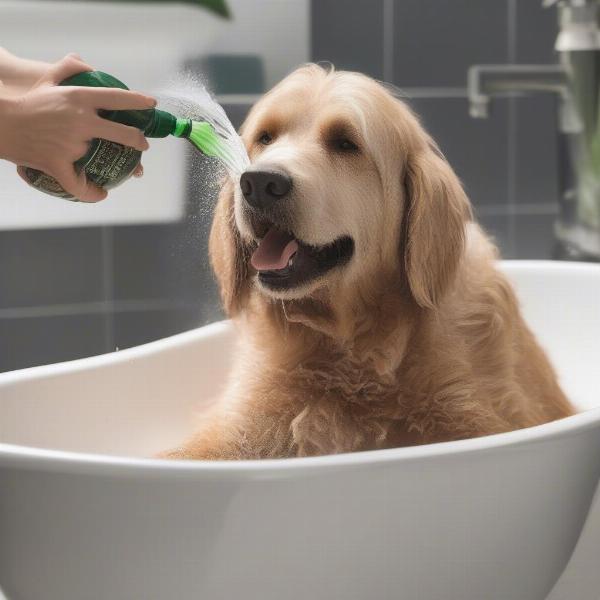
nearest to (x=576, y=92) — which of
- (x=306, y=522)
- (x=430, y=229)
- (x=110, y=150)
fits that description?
(x=430, y=229)

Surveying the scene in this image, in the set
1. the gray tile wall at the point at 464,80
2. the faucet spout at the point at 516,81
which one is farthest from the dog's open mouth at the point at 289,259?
the gray tile wall at the point at 464,80

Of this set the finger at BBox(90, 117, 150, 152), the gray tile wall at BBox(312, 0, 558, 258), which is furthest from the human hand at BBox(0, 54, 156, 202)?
the gray tile wall at BBox(312, 0, 558, 258)

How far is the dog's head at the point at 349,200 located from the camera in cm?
150

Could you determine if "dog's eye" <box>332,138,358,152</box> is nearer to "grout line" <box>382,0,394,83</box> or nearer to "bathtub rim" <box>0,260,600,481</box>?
"bathtub rim" <box>0,260,600,481</box>

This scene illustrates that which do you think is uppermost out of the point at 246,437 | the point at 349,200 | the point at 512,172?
the point at 349,200

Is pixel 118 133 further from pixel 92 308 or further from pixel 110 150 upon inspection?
pixel 92 308

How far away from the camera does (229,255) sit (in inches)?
66.2

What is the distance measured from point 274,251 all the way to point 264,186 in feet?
0.44

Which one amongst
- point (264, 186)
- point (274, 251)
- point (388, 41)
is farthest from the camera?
point (388, 41)

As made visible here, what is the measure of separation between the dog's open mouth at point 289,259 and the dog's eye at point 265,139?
155 mm

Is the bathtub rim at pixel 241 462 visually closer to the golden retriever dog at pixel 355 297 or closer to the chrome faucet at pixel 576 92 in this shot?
the golden retriever dog at pixel 355 297

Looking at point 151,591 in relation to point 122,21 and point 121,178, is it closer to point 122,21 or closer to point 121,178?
point 121,178

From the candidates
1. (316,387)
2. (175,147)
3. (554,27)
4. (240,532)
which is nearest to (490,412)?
(316,387)

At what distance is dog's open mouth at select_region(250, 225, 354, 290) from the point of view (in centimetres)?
151
